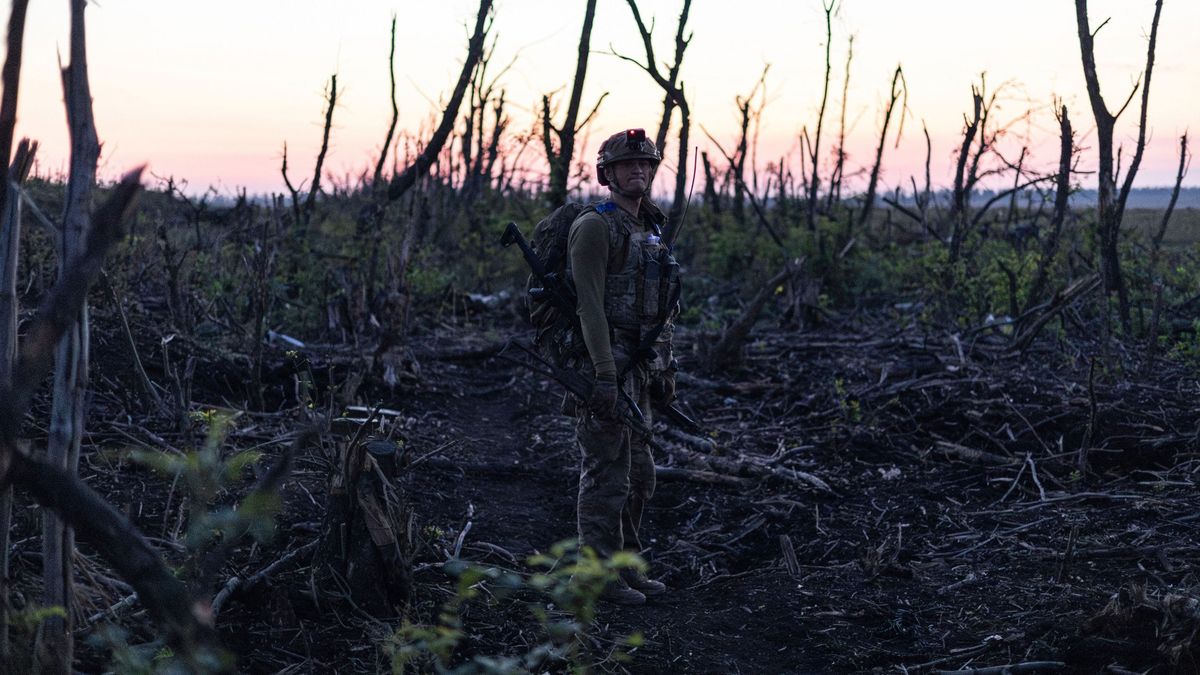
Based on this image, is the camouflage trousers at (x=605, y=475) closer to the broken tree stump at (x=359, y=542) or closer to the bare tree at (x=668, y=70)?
the broken tree stump at (x=359, y=542)

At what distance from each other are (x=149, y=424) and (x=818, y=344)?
23.1 ft

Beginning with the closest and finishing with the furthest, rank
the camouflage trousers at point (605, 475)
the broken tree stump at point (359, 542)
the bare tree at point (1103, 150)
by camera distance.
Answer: the broken tree stump at point (359, 542), the camouflage trousers at point (605, 475), the bare tree at point (1103, 150)

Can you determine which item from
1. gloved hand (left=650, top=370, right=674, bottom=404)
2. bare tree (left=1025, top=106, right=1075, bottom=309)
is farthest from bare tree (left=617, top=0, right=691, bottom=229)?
gloved hand (left=650, top=370, right=674, bottom=404)

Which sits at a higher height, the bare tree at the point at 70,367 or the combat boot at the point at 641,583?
the bare tree at the point at 70,367

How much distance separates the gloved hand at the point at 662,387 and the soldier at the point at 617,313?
0.09 feet

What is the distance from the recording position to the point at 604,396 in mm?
4590

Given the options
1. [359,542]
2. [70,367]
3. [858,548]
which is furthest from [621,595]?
[70,367]

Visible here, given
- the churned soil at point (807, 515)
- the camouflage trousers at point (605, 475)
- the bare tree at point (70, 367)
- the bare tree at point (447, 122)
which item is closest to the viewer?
the bare tree at point (70, 367)

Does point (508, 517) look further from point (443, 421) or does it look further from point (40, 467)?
point (40, 467)

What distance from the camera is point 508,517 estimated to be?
601 centimetres

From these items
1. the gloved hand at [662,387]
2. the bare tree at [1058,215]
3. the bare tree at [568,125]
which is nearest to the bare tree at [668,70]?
the bare tree at [568,125]

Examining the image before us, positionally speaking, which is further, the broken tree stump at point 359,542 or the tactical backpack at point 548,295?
the tactical backpack at point 548,295

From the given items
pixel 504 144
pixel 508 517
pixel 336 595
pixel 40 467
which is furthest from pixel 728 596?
pixel 504 144

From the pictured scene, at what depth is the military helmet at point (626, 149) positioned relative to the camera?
4.64 m
